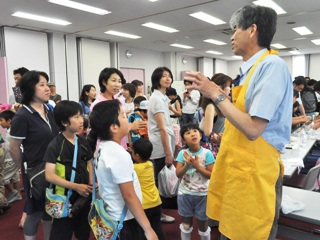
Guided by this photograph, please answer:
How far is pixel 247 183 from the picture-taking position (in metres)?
1.10

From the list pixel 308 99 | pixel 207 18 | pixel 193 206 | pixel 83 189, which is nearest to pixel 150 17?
pixel 207 18

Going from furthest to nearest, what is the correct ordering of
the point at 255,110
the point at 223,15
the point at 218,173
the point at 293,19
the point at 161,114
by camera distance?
1. the point at 293,19
2. the point at 223,15
3. the point at 161,114
4. the point at 218,173
5. the point at 255,110

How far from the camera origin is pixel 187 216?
6.50 ft

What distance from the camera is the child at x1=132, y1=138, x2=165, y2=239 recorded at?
1803 millimetres

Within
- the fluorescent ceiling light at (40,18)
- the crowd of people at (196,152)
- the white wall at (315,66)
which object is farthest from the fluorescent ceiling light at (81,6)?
the white wall at (315,66)

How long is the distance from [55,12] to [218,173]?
565 cm

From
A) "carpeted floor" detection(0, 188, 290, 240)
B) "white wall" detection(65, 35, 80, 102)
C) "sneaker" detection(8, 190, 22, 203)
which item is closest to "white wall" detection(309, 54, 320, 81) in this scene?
"white wall" detection(65, 35, 80, 102)

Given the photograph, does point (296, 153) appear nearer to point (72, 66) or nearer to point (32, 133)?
point (32, 133)

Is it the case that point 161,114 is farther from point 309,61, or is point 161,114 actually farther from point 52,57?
point 309,61

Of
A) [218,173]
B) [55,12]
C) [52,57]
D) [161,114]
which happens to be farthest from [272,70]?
[52,57]

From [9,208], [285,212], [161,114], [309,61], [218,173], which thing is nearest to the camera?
[218,173]

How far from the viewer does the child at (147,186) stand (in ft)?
5.91

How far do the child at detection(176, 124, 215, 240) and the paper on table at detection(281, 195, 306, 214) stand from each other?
503 millimetres

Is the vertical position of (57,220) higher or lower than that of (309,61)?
lower
